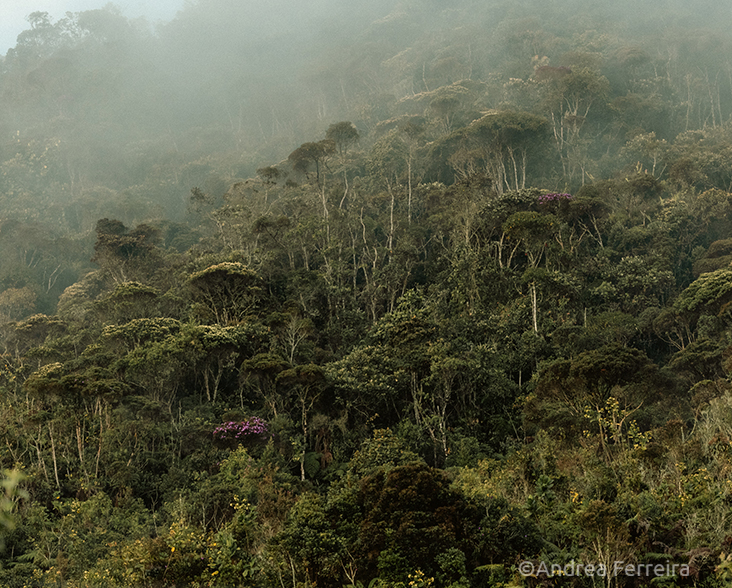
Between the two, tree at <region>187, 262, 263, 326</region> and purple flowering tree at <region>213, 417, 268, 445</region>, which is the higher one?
tree at <region>187, 262, 263, 326</region>

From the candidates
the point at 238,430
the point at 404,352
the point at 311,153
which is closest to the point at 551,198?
the point at 404,352

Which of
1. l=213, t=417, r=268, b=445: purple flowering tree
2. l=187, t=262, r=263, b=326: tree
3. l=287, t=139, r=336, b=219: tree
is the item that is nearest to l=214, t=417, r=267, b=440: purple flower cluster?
l=213, t=417, r=268, b=445: purple flowering tree

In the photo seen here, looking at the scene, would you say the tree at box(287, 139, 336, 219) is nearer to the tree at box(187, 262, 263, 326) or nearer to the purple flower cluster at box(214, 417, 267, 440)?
the tree at box(187, 262, 263, 326)

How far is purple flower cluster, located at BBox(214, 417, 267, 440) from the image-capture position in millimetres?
18375

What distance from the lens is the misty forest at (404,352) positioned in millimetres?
10094

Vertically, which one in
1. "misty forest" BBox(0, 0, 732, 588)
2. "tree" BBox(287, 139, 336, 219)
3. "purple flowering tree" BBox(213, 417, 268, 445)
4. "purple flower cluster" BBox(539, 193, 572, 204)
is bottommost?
"purple flowering tree" BBox(213, 417, 268, 445)

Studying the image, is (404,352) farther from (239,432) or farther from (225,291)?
(225,291)

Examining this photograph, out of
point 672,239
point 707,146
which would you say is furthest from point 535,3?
point 672,239

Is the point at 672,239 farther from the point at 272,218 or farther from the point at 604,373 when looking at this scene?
the point at 272,218

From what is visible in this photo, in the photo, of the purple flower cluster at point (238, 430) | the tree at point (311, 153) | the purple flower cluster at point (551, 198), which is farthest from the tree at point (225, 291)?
the purple flower cluster at point (551, 198)

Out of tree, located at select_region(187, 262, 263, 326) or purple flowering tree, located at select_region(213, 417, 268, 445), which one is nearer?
purple flowering tree, located at select_region(213, 417, 268, 445)

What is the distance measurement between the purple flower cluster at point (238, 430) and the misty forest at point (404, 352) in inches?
2.9

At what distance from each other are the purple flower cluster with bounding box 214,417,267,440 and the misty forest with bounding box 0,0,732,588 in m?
0.07

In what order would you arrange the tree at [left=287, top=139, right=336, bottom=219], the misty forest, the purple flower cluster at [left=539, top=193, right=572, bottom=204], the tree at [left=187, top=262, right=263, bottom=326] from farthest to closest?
the tree at [left=287, top=139, right=336, bottom=219] → the purple flower cluster at [left=539, top=193, right=572, bottom=204] → the tree at [left=187, top=262, right=263, bottom=326] → the misty forest
